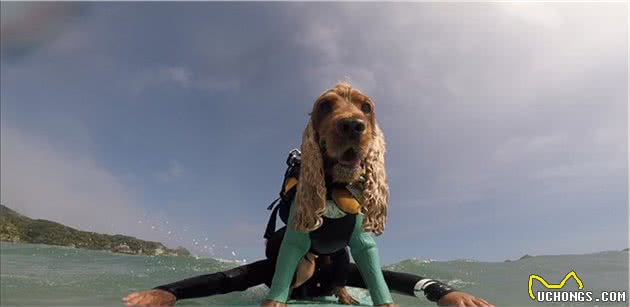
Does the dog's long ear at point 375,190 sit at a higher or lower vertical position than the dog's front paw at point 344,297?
higher

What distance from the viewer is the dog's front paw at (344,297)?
494 centimetres

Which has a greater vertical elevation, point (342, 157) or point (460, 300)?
point (342, 157)

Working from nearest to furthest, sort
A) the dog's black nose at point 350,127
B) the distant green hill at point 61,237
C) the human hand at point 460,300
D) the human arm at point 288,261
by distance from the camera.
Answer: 1. the dog's black nose at point 350,127
2. the human arm at point 288,261
3. the human hand at point 460,300
4. the distant green hill at point 61,237

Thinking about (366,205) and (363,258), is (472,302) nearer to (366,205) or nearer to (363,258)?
(363,258)

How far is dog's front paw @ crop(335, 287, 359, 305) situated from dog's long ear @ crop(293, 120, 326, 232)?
4.74 feet

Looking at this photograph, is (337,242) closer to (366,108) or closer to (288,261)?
(288,261)

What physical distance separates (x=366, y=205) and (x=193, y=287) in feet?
6.77

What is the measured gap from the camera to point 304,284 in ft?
16.0

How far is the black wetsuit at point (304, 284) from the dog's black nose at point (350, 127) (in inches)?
68.2

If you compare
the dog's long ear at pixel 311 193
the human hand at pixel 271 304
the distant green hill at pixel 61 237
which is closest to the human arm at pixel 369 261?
the dog's long ear at pixel 311 193

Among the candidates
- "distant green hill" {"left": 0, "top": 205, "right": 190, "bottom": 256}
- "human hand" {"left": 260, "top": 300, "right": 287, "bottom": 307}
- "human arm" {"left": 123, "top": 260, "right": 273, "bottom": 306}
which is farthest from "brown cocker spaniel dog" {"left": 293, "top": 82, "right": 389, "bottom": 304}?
"distant green hill" {"left": 0, "top": 205, "right": 190, "bottom": 256}

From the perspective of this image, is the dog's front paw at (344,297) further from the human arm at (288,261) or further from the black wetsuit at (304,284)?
the human arm at (288,261)

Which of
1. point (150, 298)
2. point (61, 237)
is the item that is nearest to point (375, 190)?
point (150, 298)

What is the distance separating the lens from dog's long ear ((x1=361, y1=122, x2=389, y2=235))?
4.06m
